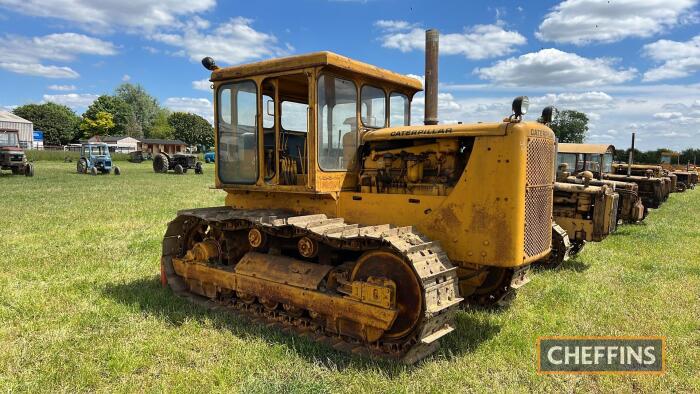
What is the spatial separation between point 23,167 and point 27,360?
93.9ft

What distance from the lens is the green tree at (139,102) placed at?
102875mm

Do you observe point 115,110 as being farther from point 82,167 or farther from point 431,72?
point 431,72

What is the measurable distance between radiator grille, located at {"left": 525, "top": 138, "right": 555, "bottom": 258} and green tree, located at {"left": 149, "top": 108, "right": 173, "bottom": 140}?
95867 mm

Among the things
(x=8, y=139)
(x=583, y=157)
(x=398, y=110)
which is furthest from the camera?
(x=8, y=139)

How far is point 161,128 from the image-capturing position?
313ft

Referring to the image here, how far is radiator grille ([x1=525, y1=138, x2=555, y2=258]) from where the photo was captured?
4973 millimetres

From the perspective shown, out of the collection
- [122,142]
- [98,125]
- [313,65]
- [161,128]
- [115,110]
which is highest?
[115,110]

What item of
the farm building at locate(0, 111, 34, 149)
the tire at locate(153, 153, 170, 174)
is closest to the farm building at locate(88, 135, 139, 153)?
the farm building at locate(0, 111, 34, 149)

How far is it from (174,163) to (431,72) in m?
33.4

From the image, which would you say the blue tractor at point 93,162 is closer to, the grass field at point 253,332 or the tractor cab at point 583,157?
the grass field at point 253,332

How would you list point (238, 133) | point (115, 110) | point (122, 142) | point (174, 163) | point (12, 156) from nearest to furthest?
point (238, 133)
point (12, 156)
point (174, 163)
point (122, 142)
point (115, 110)

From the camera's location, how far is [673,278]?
25.5ft

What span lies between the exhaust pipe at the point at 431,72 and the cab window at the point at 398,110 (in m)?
0.33

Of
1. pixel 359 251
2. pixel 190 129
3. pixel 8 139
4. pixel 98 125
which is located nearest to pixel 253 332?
pixel 359 251
